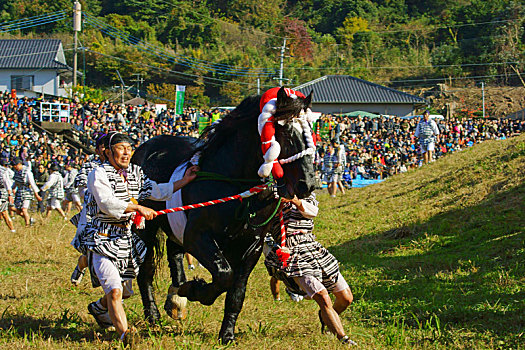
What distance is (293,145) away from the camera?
4.95m

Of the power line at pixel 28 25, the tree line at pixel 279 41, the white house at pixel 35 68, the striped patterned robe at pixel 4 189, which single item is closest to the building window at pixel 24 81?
the white house at pixel 35 68

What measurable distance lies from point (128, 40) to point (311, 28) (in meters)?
28.4

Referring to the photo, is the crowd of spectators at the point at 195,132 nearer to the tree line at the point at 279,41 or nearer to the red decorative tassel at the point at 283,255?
the red decorative tassel at the point at 283,255

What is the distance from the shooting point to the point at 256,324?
6.13 meters

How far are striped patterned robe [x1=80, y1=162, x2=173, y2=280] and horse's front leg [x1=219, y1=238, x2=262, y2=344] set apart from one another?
0.92 metres

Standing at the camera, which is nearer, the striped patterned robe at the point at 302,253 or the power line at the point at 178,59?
the striped patterned robe at the point at 302,253

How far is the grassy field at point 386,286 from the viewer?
18.2ft

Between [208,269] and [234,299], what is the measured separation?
0.54 m

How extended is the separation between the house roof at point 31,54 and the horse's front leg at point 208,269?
168ft

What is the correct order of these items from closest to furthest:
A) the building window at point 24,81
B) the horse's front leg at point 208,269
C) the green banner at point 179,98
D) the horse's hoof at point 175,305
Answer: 1. the horse's front leg at point 208,269
2. the horse's hoof at point 175,305
3. the green banner at point 179,98
4. the building window at point 24,81

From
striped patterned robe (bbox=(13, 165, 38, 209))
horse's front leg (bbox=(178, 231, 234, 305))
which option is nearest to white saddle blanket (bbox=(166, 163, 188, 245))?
horse's front leg (bbox=(178, 231, 234, 305))

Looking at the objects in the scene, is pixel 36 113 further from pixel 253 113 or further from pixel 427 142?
pixel 253 113

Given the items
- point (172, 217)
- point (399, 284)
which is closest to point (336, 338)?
point (172, 217)

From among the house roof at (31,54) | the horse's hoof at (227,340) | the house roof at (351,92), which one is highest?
the house roof at (31,54)
